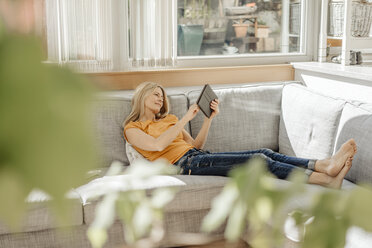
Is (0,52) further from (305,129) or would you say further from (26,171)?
(305,129)

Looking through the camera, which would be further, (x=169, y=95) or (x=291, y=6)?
(x=291, y=6)

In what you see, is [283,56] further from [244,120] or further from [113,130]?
[113,130]

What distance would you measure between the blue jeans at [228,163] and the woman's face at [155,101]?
1.14ft

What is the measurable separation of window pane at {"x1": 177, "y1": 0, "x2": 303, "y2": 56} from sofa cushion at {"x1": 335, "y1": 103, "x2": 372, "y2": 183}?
1264 mm

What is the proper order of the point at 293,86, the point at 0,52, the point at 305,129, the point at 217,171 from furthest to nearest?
the point at 293,86, the point at 305,129, the point at 217,171, the point at 0,52

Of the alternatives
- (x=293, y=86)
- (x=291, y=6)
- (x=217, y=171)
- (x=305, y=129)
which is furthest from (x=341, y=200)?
(x=291, y=6)

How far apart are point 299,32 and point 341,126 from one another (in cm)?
147

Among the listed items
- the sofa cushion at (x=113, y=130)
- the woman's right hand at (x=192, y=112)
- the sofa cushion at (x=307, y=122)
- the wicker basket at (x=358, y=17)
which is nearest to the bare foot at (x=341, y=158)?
the sofa cushion at (x=307, y=122)

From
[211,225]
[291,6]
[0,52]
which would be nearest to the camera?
[0,52]

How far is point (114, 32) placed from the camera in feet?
11.4

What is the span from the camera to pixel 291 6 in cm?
399

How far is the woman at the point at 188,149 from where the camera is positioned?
8.47ft

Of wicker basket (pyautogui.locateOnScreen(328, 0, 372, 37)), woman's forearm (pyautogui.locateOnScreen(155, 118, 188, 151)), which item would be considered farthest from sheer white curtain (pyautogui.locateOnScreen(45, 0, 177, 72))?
wicker basket (pyautogui.locateOnScreen(328, 0, 372, 37))

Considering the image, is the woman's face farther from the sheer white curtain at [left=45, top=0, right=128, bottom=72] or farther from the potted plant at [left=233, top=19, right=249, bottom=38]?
the potted plant at [left=233, top=19, right=249, bottom=38]
